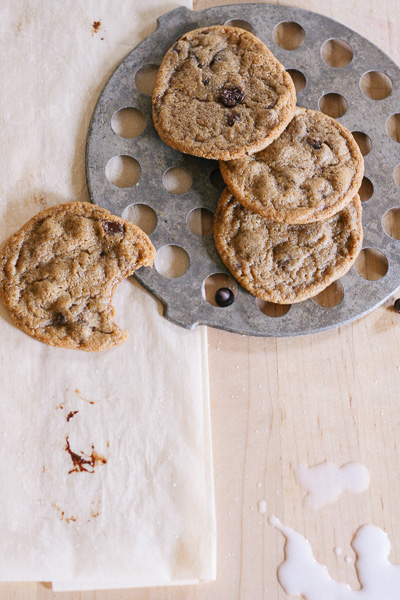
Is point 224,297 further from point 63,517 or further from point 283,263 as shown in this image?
point 63,517

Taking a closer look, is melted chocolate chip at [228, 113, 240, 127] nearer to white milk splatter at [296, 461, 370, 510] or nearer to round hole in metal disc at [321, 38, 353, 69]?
round hole in metal disc at [321, 38, 353, 69]

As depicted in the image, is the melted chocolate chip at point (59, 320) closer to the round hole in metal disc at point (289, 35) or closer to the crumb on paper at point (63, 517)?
the crumb on paper at point (63, 517)

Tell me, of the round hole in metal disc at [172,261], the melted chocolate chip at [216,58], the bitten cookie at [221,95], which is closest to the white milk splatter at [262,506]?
the round hole in metal disc at [172,261]

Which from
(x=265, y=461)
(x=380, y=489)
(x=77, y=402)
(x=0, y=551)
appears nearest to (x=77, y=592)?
(x=0, y=551)

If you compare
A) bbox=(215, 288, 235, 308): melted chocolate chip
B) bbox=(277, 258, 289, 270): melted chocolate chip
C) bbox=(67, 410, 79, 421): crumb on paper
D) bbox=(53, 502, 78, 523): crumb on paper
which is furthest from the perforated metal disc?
bbox=(53, 502, 78, 523): crumb on paper

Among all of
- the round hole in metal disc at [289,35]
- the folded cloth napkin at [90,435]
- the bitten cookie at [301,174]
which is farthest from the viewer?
the round hole in metal disc at [289,35]

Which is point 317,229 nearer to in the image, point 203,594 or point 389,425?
point 389,425
